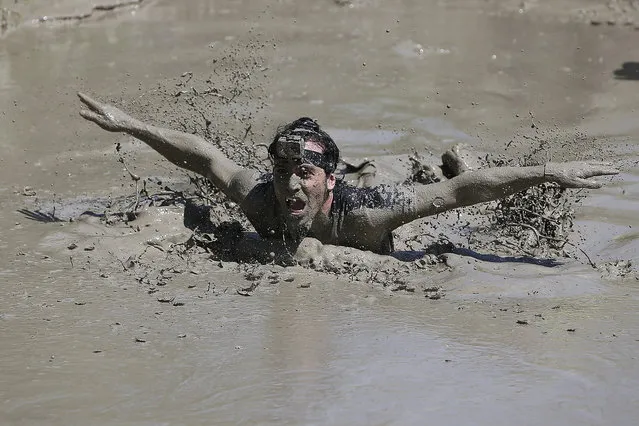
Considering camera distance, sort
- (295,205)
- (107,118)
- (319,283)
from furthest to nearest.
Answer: (107,118) → (295,205) → (319,283)

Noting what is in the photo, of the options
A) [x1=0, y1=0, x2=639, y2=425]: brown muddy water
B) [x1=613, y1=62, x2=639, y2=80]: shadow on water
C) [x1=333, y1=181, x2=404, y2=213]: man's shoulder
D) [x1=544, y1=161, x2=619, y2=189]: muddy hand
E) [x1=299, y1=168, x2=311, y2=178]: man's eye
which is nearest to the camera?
[x1=0, y1=0, x2=639, y2=425]: brown muddy water

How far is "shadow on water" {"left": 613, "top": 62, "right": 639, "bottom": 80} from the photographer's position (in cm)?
982

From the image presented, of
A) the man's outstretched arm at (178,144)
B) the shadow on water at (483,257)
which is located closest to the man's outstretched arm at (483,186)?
the shadow on water at (483,257)

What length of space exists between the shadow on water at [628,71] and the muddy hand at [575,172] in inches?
185

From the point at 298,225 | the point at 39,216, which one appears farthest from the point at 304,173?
the point at 39,216

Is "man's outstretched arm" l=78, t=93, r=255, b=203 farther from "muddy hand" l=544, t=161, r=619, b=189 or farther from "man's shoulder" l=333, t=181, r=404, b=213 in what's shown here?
"muddy hand" l=544, t=161, r=619, b=189

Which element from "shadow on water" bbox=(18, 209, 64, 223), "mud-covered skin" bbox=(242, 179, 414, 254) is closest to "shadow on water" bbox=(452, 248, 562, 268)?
"mud-covered skin" bbox=(242, 179, 414, 254)

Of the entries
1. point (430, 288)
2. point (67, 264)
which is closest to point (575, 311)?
point (430, 288)

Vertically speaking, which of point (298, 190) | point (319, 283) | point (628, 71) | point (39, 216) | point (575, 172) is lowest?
point (319, 283)

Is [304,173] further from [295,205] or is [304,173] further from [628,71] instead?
[628,71]

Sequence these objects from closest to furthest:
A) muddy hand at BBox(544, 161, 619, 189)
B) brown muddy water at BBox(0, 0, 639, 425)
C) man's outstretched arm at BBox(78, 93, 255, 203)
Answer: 1. brown muddy water at BBox(0, 0, 639, 425)
2. muddy hand at BBox(544, 161, 619, 189)
3. man's outstretched arm at BBox(78, 93, 255, 203)

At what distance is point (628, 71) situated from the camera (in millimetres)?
10016

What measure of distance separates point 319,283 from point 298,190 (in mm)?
551

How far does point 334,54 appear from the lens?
10250 mm
